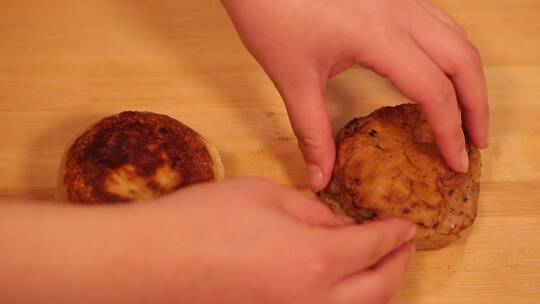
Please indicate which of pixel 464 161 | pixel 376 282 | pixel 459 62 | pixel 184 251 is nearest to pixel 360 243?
pixel 376 282

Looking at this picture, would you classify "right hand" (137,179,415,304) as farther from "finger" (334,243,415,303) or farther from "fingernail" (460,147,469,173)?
"fingernail" (460,147,469,173)

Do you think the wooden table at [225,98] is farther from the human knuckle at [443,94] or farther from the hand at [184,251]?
the hand at [184,251]

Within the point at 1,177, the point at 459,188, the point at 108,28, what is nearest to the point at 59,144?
the point at 1,177

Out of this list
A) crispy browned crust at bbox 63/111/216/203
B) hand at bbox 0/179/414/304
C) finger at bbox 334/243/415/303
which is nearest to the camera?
hand at bbox 0/179/414/304

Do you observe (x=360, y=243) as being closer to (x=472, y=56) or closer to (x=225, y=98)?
(x=472, y=56)

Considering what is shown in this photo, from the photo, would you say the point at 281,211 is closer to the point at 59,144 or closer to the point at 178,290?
the point at 178,290

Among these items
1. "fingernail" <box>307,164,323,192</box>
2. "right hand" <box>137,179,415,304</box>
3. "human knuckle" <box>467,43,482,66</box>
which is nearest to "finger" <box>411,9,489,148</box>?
"human knuckle" <box>467,43,482,66</box>
